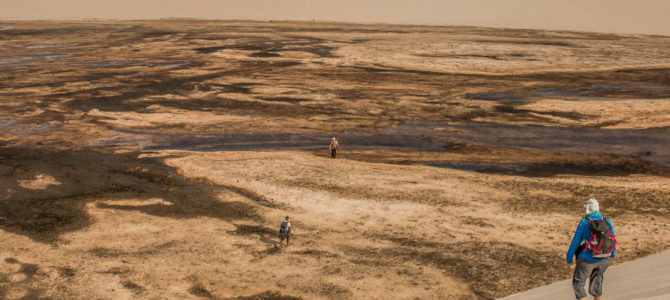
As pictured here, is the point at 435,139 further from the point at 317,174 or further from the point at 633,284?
the point at 633,284

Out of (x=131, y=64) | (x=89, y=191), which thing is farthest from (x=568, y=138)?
(x=131, y=64)

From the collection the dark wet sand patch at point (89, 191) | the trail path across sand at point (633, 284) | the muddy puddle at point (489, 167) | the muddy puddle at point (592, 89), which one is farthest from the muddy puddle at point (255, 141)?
the trail path across sand at point (633, 284)

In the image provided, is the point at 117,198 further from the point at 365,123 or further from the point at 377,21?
the point at 377,21

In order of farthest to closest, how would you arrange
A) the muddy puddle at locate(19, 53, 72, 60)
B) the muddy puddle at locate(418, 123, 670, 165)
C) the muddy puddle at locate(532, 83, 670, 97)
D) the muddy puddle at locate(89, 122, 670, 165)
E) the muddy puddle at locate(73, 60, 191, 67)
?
the muddy puddle at locate(19, 53, 72, 60)
the muddy puddle at locate(73, 60, 191, 67)
the muddy puddle at locate(532, 83, 670, 97)
the muddy puddle at locate(89, 122, 670, 165)
the muddy puddle at locate(418, 123, 670, 165)

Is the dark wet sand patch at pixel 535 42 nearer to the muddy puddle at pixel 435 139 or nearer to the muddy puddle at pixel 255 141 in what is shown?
the muddy puddle at pixel 435 139

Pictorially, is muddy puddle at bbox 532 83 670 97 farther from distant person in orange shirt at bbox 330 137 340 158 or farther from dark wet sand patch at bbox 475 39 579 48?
dark wet sand patch at bbox 475 39 579 48

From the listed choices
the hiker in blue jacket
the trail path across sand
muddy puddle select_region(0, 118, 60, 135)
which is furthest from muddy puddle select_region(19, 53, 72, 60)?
the hiker in blue jacket

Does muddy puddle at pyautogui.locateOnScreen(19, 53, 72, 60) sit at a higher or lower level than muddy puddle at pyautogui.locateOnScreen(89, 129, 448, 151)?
higher
